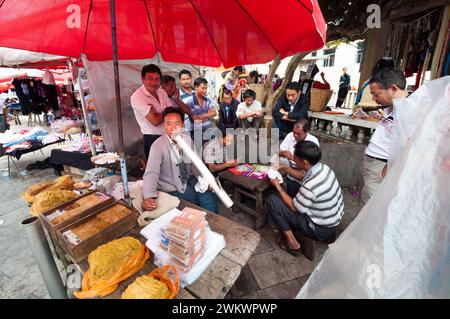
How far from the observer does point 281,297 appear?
2104 millimetres

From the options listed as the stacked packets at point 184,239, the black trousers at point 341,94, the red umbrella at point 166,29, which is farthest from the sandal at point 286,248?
the black trousers at point 341,94

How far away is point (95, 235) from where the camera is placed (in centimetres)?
139

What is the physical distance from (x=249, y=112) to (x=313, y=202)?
2932 mm

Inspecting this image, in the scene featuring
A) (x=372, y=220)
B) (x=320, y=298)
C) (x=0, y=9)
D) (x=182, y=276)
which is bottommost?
(x=320, y=298)

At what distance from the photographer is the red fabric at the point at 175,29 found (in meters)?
1.60

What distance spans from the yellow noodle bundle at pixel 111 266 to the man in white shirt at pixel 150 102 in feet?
6.08

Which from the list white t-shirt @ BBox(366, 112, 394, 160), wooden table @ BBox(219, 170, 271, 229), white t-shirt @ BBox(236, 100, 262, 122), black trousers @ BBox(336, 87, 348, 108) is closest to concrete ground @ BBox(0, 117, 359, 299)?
wooden table @ BBox(219, 170, 271, 229)

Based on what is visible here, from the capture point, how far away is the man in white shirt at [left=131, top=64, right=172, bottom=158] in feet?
9.13

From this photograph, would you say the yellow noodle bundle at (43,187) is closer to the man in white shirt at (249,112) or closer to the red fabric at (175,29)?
the red fabric at (175,29)

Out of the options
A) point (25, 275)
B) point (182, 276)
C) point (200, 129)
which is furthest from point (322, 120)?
point (25, 275)

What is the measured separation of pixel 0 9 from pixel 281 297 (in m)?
3.55

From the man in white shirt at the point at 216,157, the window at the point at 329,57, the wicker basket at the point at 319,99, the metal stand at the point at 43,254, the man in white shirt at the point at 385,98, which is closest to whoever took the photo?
the metal stand at the point at 43,254

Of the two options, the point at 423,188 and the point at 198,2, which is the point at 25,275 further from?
the point at 423,188

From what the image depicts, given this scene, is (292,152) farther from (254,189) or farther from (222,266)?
(222,266)
